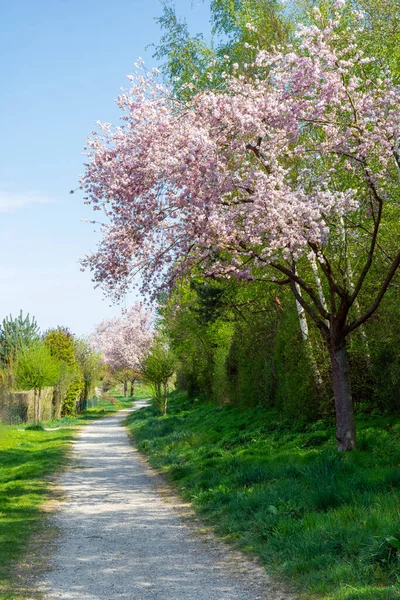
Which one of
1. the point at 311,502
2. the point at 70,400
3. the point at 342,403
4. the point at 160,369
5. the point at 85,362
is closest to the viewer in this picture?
the point at 311,502

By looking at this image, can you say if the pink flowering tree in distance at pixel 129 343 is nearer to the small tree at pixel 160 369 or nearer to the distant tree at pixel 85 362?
the distant tree at pixel 85 362

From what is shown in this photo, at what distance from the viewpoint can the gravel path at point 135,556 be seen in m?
6.08

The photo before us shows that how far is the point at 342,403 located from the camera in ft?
39.1

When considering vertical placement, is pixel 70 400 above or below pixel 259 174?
below

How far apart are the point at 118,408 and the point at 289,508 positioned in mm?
49491

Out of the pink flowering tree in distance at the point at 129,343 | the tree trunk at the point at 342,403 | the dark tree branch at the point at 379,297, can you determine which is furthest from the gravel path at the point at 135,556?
the pink flowering tree in distance at the point at 129,343

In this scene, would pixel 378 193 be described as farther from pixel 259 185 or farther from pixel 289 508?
pixel 289 508

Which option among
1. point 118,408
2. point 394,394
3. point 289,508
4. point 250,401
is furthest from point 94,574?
point 118,408

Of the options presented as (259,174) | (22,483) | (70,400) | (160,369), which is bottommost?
(22,483)

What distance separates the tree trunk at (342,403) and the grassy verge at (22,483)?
5491mm

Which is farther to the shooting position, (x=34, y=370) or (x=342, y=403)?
(x=34, y=370)

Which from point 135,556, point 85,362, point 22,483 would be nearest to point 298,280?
point 135,556

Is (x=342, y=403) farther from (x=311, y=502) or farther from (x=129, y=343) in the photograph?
(x=129, y=343)

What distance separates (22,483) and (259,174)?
26.6 ft
